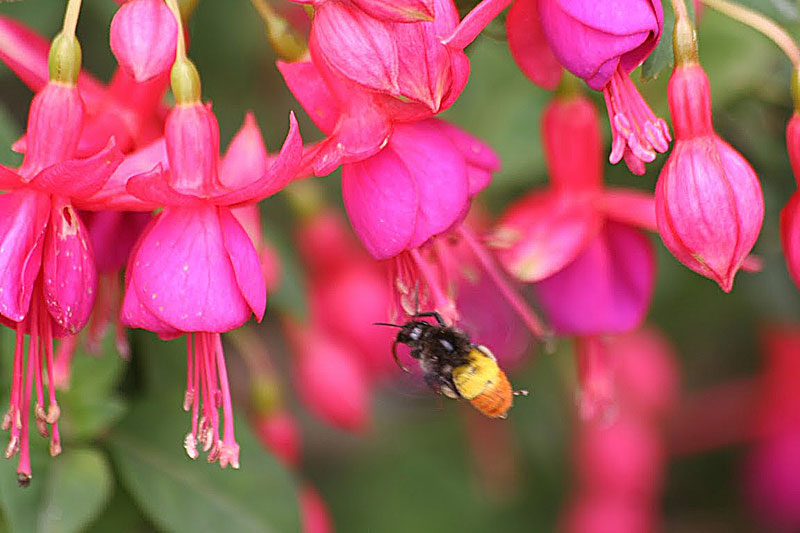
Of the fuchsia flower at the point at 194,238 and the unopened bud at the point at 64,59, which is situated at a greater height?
the unopened bud at the point at 64,59

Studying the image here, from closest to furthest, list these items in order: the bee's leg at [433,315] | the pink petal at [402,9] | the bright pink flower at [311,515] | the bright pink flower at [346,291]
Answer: the pink petal at [402,9], the bee's leg at [433,315], the bright pink flower at [311,515], the bright pink flower at [346,291]

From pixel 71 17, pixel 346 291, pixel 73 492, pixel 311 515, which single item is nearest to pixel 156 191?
pixel 71 17

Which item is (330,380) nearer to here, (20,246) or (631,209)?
(631,209)

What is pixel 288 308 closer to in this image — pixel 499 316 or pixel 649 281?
pixel 499 316

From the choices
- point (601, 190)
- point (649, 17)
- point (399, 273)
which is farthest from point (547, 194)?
point (649, 17)

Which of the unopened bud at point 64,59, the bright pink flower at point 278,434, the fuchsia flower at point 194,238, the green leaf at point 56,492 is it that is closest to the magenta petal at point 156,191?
the fuchsia flower at point 194,238

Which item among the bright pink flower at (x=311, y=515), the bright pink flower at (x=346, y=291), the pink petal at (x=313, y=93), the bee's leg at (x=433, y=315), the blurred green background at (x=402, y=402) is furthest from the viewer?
the bright pink flower at (x=346, y=291)

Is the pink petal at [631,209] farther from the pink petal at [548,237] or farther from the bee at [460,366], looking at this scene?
the bee at [460,366]

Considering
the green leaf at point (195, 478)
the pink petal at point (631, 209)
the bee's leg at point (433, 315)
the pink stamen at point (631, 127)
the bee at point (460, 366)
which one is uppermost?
the pink stamen at point (631, 127)
